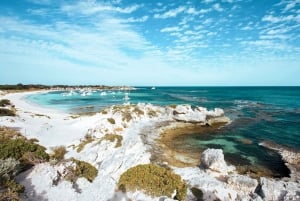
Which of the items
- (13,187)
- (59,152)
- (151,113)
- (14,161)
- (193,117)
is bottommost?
(193,117)

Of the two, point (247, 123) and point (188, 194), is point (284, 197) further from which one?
point (247, 123)

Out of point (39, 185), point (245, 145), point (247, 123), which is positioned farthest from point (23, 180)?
point (247, 123)

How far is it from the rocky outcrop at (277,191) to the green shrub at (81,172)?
11.3 meters

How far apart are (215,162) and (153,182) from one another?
8.11 meters

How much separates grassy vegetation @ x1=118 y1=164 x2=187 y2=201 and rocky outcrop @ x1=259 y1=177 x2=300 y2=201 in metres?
5.68

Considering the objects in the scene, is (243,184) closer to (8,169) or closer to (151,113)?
(8,169)

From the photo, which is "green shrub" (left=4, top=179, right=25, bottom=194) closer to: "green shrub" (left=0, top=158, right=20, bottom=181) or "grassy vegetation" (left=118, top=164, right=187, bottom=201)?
"green shrub" (left=0, top=158, right=20, bottom=181)

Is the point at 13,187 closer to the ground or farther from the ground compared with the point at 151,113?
farther from the ground

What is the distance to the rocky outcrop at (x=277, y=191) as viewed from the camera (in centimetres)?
1502

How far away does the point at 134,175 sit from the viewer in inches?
565

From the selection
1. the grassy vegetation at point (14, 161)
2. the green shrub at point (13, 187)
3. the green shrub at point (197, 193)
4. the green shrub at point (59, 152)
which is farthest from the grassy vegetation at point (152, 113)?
the green shrub at point (13, 187)

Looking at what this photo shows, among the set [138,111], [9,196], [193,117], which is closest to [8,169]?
[9,196]

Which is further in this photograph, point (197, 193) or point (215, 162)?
point (215, 162)

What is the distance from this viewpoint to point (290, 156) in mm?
26609
